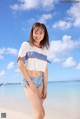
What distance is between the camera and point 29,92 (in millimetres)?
2775

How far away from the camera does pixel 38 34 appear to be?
9.29 ft

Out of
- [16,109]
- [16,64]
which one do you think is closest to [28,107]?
[16,109]

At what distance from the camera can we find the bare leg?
274 centimetres

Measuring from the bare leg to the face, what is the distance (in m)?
0.36

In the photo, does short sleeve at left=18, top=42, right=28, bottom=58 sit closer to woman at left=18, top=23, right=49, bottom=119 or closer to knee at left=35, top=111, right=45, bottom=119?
woman at left=18, top=23, right=49, bottom=119

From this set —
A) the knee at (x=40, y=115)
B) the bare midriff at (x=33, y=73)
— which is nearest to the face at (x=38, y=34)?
the bare midriff at (x=33, y=73)

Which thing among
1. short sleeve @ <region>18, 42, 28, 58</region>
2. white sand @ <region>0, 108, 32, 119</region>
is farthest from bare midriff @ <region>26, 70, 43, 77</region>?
white sand @ <region>0, 108, 32, 119</region>

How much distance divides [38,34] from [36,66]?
0.24 m

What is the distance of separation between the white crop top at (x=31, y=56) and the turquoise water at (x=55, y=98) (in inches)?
8.1

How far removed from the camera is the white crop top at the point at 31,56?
2801 mm

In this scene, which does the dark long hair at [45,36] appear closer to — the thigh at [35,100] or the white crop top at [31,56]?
the white crop top at [31,56]

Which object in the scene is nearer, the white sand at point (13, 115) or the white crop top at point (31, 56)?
the white crop top at point (31, 56)

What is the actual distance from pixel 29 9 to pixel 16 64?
1.45 feet

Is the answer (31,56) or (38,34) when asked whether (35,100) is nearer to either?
(31,56)
